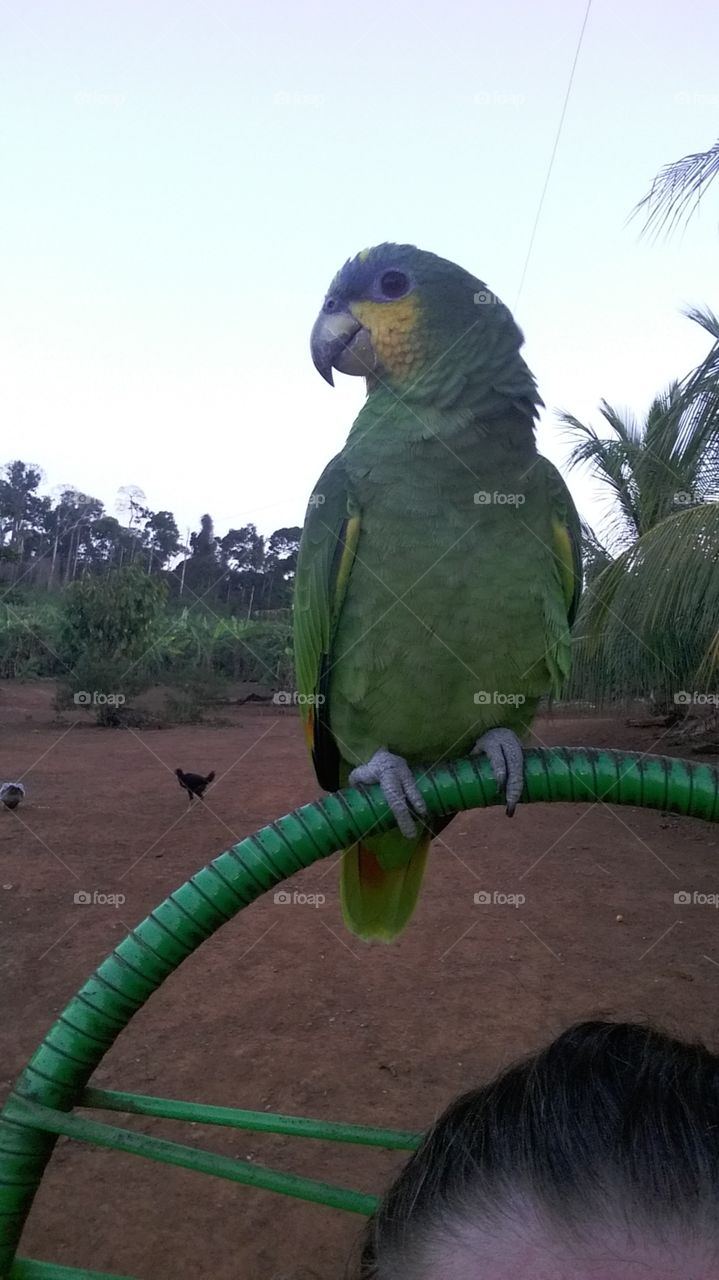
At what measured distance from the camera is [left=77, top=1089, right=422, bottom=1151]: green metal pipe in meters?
0.69

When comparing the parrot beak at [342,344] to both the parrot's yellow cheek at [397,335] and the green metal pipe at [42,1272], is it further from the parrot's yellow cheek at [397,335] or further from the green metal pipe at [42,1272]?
the green metal pipe at [42,1272]

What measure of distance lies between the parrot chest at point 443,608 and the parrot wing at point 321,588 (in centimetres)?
3

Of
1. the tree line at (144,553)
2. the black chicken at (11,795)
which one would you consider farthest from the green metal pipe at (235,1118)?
the tree line at (144,553)

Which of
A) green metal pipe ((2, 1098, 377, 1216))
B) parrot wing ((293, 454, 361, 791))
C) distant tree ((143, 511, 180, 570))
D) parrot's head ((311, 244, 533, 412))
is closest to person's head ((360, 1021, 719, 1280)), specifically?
green metal pipe ((2, 1098, 377, 1216))

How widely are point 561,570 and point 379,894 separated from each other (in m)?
0.72

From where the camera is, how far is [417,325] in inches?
56.9

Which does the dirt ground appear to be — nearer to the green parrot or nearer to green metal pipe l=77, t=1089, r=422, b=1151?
green metal pipe l=77, t=1089, r=422, b=1151

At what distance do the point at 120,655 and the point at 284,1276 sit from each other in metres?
8.81

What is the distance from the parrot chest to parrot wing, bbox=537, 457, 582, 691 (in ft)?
0.07

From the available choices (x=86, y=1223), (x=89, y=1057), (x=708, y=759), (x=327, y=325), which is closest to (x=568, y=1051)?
(x=89, y=1057)

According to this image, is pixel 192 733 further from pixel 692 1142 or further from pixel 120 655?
pixel 692 1142

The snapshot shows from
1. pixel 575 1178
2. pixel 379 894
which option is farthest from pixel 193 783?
pixel 575 1178

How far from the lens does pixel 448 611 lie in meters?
1.22

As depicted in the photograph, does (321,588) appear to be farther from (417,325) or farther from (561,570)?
(417,325)
